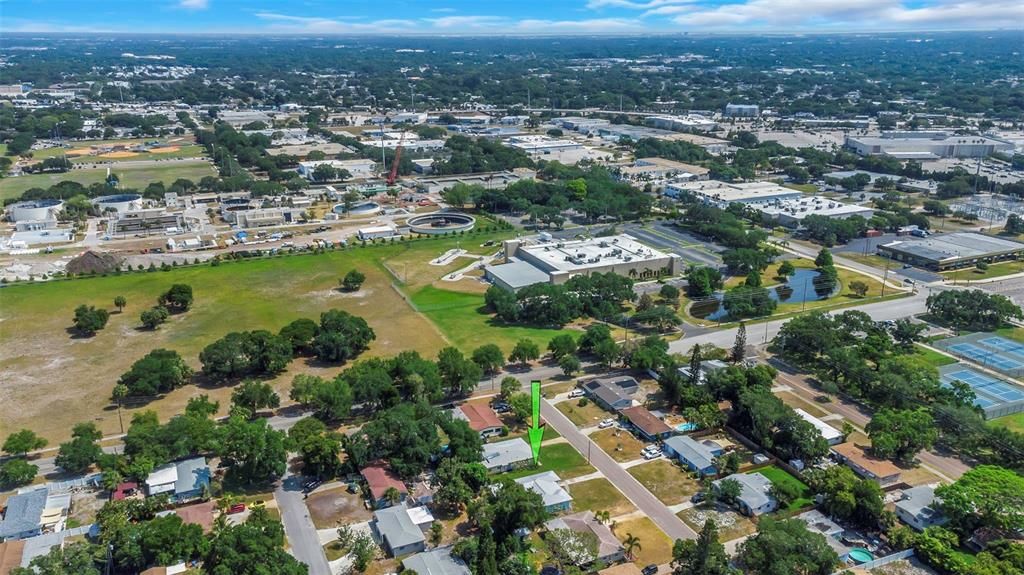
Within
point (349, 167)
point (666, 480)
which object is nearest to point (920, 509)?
point (666, 480)

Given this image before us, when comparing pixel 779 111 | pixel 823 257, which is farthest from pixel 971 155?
pixel 823 257

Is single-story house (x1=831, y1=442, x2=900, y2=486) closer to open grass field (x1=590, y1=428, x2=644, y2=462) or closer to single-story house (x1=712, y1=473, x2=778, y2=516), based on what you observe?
single-story house (x1=712, y1=473, x2=778, y2=516)

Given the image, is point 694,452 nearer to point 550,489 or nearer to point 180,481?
point 550,489

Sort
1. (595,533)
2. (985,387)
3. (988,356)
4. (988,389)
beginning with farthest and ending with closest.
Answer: (988,356), (985,387), (988,389), (595,533)

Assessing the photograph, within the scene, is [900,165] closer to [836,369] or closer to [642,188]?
[642,188]

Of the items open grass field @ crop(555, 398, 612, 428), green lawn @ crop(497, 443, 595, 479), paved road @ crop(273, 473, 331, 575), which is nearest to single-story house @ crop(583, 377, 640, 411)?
open grass field @ crop(555, 398, 612, 428)

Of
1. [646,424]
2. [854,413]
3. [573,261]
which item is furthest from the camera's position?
[573,261]

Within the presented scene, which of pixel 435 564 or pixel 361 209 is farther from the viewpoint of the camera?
pixel 361 209
